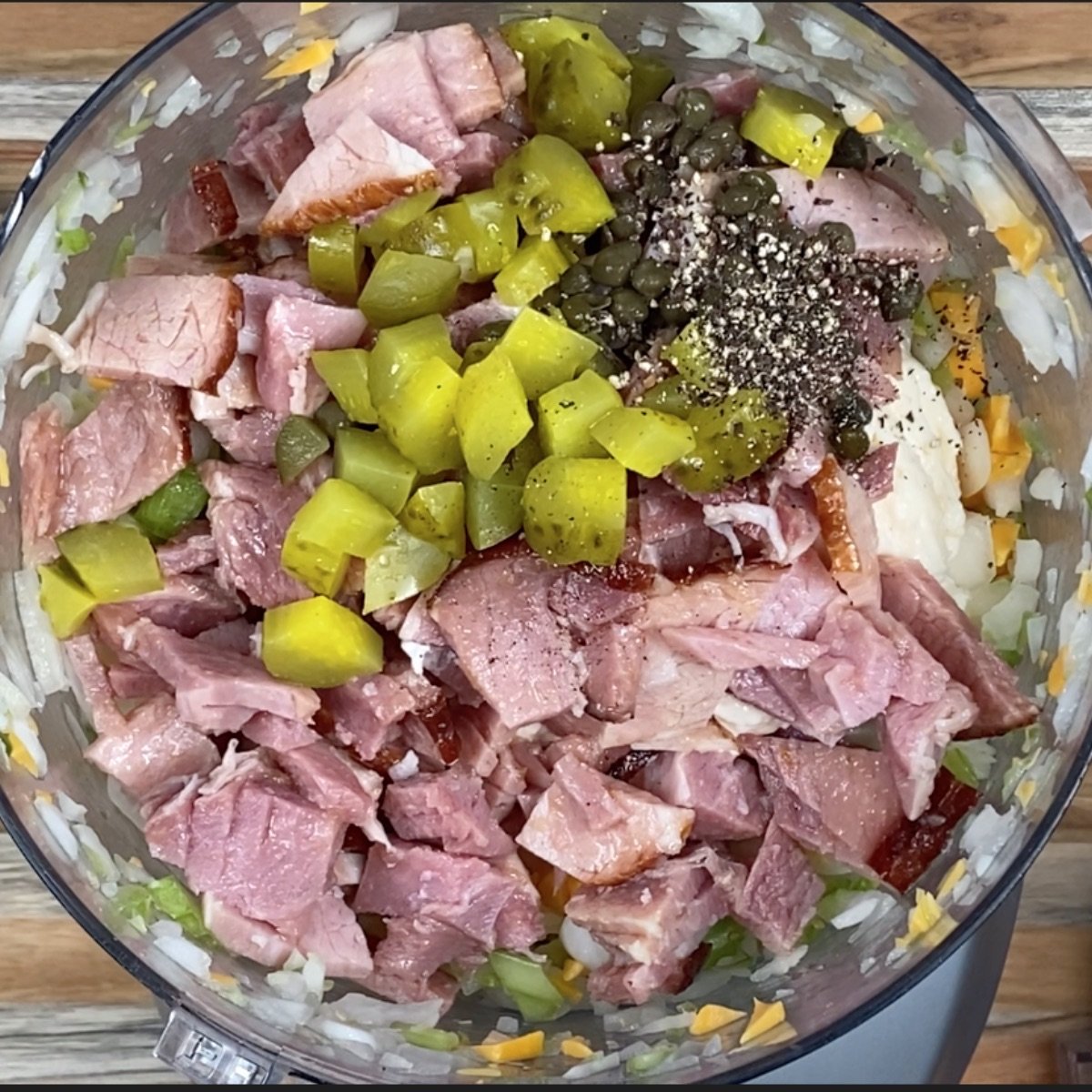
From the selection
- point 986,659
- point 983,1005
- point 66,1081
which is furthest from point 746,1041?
point 66,1081

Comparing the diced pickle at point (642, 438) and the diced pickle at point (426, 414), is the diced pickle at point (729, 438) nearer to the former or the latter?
the diced pickle at point (642, 438)

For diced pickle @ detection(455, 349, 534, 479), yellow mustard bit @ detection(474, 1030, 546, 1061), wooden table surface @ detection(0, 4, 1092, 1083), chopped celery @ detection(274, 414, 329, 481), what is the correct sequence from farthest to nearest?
1. wooden table surface @ detection(0, 4, 1092, 1083)
2. yellow mustard bit @ detection(474, 1030, 546, 1061)
3. chopped celery @ detection(274, 414, 329, 481)
4. diced pickle @ detection(455, 349, 534, 479)

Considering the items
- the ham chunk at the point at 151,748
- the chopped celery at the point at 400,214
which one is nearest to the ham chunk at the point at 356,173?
the chopped celery at the point at 400,214

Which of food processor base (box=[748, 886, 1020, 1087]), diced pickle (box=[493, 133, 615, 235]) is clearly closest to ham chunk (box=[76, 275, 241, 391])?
diced pickle (box=[493, 133, 615, 235])

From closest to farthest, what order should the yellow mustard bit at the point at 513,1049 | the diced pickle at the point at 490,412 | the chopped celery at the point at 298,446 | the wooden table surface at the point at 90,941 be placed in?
the diced pickle at the point at 490,412 → the chopped celery at the point at 298,446 → the yellow mustard bit at the point at 513,1049 → the wooden table surface at the point at 90,941

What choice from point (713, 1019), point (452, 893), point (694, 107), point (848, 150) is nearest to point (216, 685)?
point (452, 893)

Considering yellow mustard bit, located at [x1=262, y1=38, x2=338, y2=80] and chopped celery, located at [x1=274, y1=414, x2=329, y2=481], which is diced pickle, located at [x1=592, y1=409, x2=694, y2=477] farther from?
yellow mustard bit, located at [x1=262, y1=38, x2=338, y2=80]
